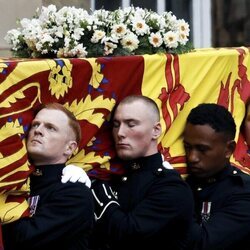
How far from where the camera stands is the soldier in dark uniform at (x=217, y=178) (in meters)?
4.90

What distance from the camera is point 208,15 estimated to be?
27.4 feet

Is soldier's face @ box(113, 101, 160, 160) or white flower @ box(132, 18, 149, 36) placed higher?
white flower @ box(132, 18, 149, 36)

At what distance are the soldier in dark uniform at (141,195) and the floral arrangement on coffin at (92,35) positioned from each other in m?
0.32

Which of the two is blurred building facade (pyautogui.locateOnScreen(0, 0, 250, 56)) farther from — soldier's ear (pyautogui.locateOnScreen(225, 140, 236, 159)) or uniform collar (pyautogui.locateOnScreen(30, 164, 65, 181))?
uniform collar (pyautogui.locateOnScreen(30, 164, 65, 181))

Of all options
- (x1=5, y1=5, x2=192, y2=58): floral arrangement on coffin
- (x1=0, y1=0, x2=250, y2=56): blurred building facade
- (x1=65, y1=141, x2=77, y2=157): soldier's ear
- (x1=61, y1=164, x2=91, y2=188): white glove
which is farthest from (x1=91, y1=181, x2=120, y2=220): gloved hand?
(x1=0, y1=0, x2=250, y2=56): blurred building facade

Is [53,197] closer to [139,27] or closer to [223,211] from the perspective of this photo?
[223,211]

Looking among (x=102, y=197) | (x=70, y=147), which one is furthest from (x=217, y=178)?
(x=70, y=147)

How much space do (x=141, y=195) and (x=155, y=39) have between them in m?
0.88

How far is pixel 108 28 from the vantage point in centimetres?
493

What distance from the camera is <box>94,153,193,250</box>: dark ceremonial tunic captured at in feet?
14.9

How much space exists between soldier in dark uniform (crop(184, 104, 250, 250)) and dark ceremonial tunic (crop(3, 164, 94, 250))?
728 millimetres

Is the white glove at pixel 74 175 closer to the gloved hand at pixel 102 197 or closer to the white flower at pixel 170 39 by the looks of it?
the gloved hand at pixel 102 197

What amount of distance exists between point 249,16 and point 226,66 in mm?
3394

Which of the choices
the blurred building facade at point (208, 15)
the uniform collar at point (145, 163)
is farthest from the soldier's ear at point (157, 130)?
the blurred building facade at point (208, 15)
